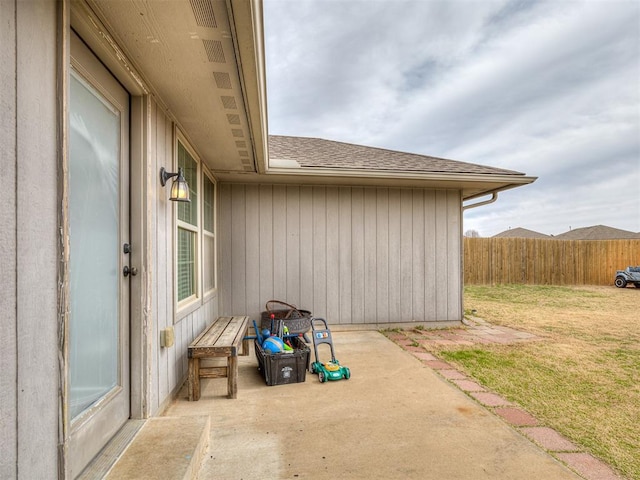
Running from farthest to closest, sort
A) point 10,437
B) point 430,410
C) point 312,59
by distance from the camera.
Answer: point 312,59, point 430,410, point 10,437

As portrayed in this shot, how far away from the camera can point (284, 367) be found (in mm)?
3055

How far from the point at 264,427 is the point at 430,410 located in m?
1.28

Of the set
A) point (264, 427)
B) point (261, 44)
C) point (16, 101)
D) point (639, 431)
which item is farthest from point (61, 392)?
point (639, 431)

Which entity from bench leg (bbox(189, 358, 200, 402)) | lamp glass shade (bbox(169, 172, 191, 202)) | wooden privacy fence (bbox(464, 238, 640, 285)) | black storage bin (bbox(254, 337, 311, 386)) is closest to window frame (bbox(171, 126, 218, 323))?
lamp glass shade (bbox(169, 172, 191, 202))

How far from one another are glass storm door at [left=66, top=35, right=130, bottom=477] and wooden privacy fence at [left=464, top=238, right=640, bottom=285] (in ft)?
36.6

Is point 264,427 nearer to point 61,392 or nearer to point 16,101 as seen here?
point 61,392

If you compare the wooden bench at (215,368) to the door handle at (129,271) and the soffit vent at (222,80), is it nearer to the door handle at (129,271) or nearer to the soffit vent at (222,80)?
the door handle at (129,271)

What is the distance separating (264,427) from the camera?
2285mm

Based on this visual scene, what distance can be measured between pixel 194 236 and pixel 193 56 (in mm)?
1991

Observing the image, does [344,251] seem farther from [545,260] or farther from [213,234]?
[545,260]

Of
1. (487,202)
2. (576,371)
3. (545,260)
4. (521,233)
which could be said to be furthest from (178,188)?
(521,233)

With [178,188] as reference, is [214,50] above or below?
above

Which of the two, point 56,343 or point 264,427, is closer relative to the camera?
point 56,343

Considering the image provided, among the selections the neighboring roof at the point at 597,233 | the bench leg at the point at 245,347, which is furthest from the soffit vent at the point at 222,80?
the neighboring roof at the point at 597,233
